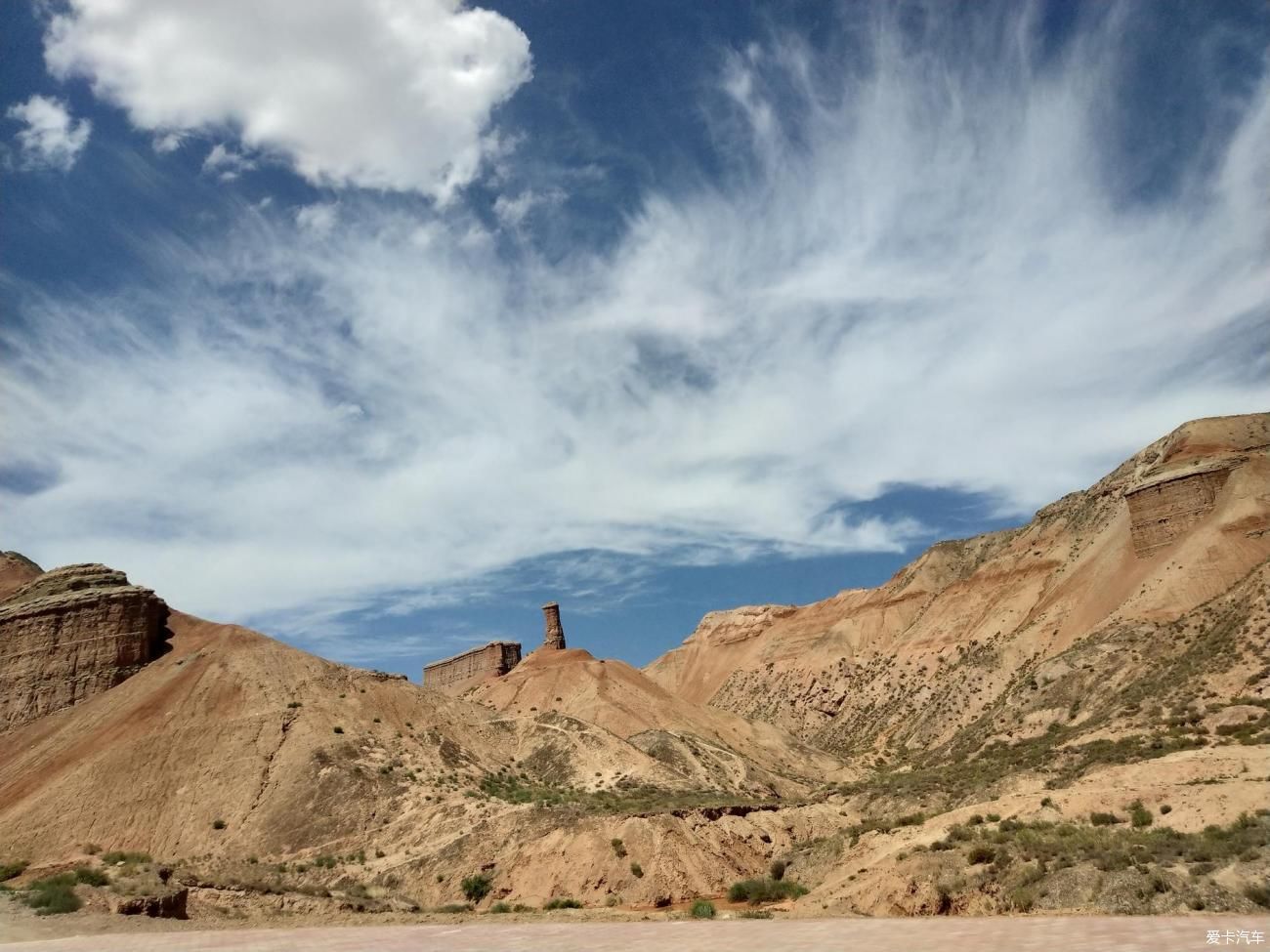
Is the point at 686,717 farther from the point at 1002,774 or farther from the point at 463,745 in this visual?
the point at 1002,774

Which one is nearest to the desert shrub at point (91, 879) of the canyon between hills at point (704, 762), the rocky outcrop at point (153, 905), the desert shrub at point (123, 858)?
the canyon between hills at point (704, 762)

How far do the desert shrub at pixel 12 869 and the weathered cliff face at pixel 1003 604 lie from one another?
46.7m

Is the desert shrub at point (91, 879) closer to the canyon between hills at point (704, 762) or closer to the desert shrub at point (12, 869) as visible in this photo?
the canyon between hills at point (704, 762)

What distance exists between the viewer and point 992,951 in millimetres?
12109

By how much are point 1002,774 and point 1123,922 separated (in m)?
23.7

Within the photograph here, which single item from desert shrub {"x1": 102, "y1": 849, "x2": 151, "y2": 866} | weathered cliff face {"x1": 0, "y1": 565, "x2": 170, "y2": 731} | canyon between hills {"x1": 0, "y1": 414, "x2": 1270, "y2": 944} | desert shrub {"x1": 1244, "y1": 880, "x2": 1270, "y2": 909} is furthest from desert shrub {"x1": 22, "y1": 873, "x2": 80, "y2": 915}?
weathered cliff face {"x1": 0, "y1": 565, "x2": 170, "y2": 731}

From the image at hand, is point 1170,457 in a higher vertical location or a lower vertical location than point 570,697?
higher

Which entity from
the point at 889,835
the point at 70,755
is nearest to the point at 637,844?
the point at 889,835

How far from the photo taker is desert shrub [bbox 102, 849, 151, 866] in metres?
32.9

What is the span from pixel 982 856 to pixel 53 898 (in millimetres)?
22768

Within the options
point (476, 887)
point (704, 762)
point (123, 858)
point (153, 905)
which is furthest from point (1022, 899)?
point (704, 762)

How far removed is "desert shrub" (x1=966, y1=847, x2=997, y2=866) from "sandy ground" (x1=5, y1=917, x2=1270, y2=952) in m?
3.32

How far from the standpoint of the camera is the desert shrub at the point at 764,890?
2531cm

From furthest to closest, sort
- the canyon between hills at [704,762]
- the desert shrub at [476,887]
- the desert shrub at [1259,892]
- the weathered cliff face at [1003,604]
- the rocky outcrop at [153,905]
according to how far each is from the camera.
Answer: the weathered cliff face at [1003,604]
the desert shrub at [476,887]
the rocky outcrop at [153,905]
the canyon between hills at [704,762]
the desert shrub at [1259,892]
